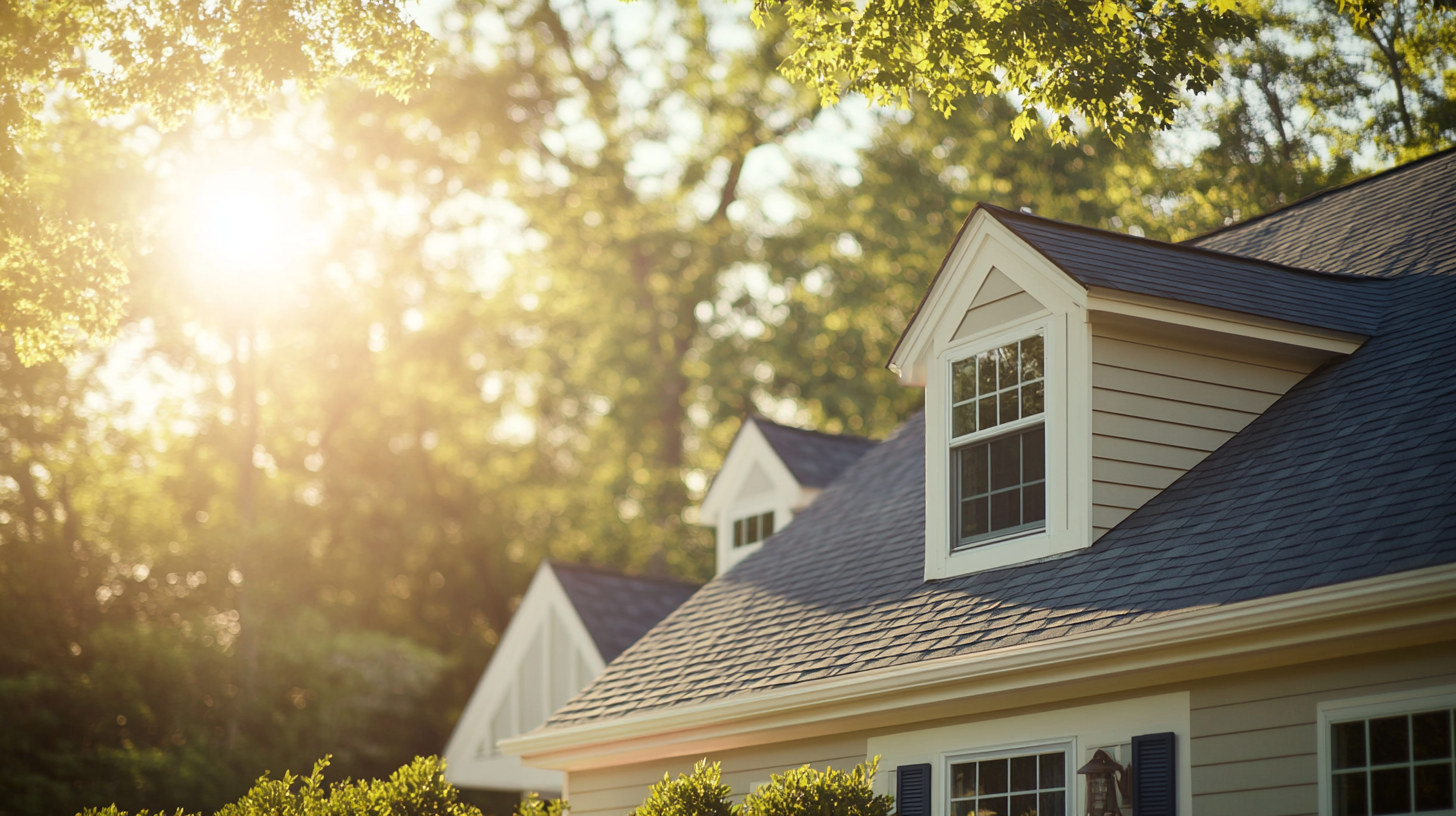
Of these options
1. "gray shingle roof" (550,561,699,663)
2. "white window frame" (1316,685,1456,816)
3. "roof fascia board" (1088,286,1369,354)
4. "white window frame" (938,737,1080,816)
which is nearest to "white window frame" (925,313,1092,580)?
"roof fascia board" (1088,286,1369,354)

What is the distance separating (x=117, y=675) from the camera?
24.7m

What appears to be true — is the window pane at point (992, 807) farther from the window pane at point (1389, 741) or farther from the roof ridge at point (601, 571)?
the roof ridge at point (601, 571)

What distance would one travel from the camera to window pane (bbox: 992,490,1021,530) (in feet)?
28.8

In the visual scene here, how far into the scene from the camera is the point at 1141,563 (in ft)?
25.0

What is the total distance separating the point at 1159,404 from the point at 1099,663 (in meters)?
2.09

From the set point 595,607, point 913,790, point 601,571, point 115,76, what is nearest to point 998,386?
point 913,790

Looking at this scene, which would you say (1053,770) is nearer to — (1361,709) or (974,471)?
(1361,709)

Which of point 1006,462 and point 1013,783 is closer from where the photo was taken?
point 1013,783

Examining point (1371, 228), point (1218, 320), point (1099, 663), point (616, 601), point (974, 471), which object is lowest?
point (1099, 663)

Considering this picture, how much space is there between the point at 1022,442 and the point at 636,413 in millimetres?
23307

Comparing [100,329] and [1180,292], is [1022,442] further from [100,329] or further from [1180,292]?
[100,329]

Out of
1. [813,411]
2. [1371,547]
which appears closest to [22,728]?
[813,411]

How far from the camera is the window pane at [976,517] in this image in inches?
353

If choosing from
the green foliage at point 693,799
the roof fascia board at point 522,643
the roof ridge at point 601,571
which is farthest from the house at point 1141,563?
the roof ridge at point 601,571
